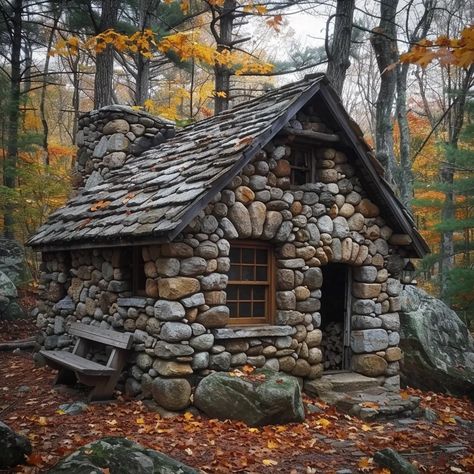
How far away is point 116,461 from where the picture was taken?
4.01m

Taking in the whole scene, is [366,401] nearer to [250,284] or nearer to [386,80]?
[250,284]

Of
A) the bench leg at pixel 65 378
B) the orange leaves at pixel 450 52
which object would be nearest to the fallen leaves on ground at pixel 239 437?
the bench leg at pixel 65 378

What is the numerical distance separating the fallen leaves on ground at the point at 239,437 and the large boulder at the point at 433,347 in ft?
6.56

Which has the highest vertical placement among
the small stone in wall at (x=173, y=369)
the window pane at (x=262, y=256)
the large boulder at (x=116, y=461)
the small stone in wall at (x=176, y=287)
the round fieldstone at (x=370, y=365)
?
the window pane at (x=262, y=256)

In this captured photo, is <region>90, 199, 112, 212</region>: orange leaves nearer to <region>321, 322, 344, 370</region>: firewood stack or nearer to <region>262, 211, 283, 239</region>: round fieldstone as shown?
<region>262, 211, 283, 239</region>: round fieldstone

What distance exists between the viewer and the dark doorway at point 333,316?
9688mm

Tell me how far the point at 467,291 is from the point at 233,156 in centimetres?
854

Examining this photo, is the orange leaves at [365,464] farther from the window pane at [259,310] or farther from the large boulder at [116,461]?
the window pane at [259,310]

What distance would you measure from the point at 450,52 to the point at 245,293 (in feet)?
15.4

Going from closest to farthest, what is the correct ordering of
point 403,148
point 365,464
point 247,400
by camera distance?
point 365,464 → point 247,400 → point 403,148

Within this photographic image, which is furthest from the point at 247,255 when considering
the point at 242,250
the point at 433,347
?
the point at 433,347

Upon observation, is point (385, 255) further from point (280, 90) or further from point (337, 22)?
point (337, 22)

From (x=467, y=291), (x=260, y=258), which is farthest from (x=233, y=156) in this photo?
(x=467, y=291)

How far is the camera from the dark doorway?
9.69 m
